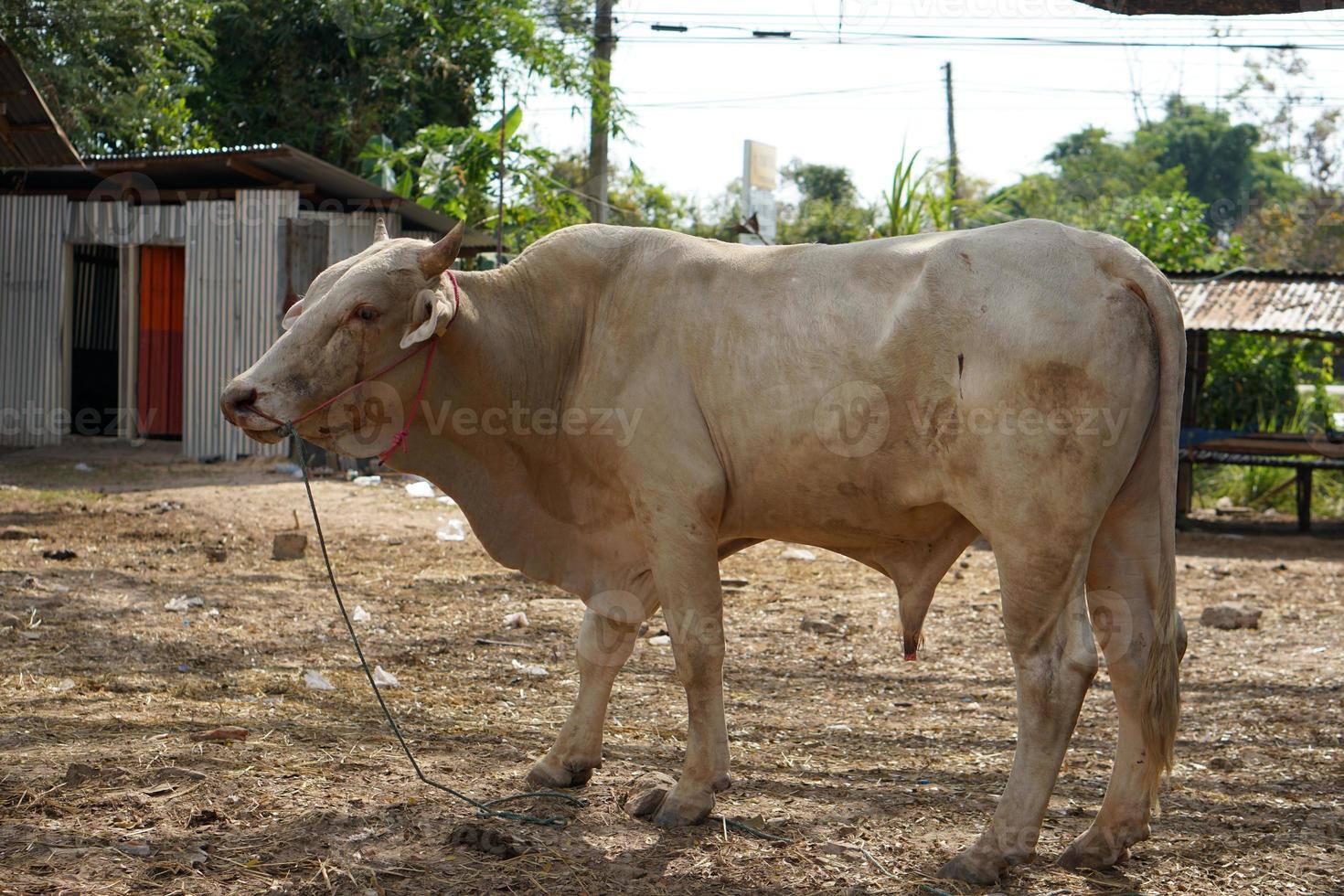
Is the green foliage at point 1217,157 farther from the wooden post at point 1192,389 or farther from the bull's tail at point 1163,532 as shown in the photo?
the bull's tail at point 1163,532

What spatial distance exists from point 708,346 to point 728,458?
1.24 ft

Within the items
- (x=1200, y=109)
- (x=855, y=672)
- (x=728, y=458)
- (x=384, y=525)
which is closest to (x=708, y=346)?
(x=728, y=458)

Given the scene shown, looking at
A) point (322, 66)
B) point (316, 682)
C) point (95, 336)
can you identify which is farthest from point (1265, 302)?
point (322, 66)

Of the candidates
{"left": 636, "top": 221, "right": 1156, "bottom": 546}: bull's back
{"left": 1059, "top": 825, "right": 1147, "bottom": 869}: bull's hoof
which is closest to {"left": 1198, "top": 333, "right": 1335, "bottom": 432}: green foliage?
{"left": 1059, "top": 825, "right": 1147, "bottom": 869}: bull's hoof

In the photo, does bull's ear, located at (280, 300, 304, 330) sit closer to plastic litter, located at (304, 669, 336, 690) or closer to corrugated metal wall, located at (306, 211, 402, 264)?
plastic litter, located at (304, 669, 336, 690)

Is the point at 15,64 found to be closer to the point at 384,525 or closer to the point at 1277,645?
the point at 384,525

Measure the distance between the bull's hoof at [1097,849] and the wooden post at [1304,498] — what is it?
1021cm

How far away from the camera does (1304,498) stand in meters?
12.8

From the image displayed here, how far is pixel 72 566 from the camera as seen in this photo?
804 centimetres

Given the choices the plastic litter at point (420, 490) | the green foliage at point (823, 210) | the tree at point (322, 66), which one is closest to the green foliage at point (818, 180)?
the green foliage at point (823, 210)

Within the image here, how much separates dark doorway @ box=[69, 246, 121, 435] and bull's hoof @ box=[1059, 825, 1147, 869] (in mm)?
14555

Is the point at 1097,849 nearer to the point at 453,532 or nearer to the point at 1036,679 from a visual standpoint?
the point at 1036,679

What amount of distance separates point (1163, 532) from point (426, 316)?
2421 millimetres

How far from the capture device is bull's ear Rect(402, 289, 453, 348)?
13.2ft
